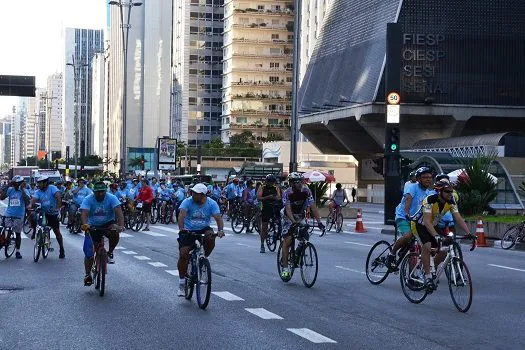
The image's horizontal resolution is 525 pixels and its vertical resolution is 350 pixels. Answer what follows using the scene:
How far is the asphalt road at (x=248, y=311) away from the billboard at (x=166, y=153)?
46.2 meters

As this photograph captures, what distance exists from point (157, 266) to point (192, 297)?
5398 mm

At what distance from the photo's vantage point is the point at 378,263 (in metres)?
15.3

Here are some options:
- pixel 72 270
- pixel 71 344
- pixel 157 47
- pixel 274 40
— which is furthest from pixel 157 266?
pixel 157 47

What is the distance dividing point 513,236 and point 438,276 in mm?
14210

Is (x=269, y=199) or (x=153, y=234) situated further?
(x=153, y=234)

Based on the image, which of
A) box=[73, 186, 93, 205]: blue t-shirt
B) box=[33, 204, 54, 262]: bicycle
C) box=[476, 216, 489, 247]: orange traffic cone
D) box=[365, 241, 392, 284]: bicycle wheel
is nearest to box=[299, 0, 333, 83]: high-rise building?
box=[73, 186, 93, 205]: blue t-shirt

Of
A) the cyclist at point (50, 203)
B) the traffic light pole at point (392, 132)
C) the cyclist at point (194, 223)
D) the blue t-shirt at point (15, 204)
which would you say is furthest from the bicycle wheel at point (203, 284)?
the traffic light pole at point (392, 132)

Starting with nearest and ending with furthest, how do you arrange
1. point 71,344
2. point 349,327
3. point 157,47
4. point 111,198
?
point 71,344
point 349,327
point 111,198
point 157,47

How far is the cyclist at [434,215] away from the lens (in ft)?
41.0

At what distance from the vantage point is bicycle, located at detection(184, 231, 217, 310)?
1233 cm

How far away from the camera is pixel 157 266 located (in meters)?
18.8

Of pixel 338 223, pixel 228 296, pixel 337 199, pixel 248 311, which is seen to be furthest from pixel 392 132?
pixel 248 311

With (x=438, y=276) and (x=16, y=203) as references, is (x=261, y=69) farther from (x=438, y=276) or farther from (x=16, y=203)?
(x=438, y=276)

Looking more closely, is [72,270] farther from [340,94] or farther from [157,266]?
[340,94]
